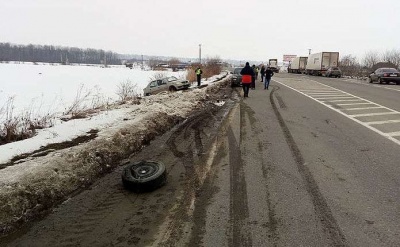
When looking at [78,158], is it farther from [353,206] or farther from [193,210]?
[353,206]

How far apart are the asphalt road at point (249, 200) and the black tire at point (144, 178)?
128mm

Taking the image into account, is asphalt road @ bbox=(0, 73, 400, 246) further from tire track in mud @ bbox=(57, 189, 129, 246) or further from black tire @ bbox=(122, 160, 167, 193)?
black tire @ bbox=(122, 160, 167, 193)

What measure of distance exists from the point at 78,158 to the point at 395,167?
5.68 meters

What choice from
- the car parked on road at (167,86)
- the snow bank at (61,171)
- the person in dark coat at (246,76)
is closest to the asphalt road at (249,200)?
the snow bank at (61,171)

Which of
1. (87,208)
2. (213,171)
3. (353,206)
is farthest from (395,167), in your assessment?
(87,208)

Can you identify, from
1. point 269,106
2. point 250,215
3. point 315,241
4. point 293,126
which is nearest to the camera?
point 315,241

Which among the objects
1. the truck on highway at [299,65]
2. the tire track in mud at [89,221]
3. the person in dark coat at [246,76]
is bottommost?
the tire track in mud at [89,221]

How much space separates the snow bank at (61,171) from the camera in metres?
4.46

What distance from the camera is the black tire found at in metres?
5.16

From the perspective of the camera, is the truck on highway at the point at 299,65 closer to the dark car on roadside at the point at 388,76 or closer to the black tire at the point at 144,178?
the dark car on roadside at the point at 388,76

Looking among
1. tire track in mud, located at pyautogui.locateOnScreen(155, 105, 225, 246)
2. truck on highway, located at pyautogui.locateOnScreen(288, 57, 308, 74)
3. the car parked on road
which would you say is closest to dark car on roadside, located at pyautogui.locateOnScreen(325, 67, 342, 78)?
truck on highway, located at pyautogui.locateOnScreen(288, 57, 308, 74)

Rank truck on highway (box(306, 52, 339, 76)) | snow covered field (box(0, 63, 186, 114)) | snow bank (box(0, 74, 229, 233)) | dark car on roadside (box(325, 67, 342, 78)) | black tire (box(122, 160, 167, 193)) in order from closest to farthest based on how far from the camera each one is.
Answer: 1. snow bank (box(0, 74, 229, 233))
2. black tire (box(122, 160, 167, 193))
3. snow covered field (box(0, 63, 186, 114))
4. dark car on roadside (box(325, 67, 342, 78))
5. truck on highway (box(306, 52, 339, 76))

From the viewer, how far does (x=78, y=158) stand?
6074 millimetres

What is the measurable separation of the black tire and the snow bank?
72 centimetres
